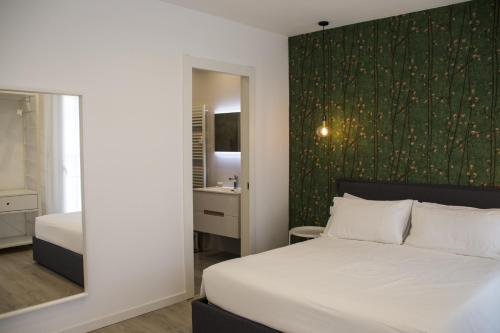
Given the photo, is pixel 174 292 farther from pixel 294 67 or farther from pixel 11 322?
pixel 294 67

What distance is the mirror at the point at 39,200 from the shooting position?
2.89 m

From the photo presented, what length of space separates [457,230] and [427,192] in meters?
0.60

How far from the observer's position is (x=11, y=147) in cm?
288

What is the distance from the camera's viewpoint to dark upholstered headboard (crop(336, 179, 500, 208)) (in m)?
3.58

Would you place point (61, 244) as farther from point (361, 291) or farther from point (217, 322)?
point (361, 291)

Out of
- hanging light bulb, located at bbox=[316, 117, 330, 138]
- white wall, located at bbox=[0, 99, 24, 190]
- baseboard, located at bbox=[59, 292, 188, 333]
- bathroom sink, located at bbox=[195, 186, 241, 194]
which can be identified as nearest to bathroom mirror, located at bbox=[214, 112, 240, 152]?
bathroom sink, located at bbox=[195, 186, 241, 194]

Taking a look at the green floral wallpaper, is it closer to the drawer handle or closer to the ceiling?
the ceiling

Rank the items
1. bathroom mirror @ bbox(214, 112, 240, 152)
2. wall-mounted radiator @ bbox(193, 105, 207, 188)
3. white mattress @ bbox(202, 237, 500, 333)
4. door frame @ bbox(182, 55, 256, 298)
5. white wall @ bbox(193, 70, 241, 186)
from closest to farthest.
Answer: white mattress @ bbox(202, 237, 500, 333)
door frame @ bbox(182, 55, 256, 298)
bathroom mirror @ bbox(214, 112, 240, 152)
white wall @ bbox(193, 70, 241, 186)
wall-mounted radiator @ bbox(193, 105, 207, 188)

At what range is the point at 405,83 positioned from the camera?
4.06 m

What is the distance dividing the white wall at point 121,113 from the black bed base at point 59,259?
8cm

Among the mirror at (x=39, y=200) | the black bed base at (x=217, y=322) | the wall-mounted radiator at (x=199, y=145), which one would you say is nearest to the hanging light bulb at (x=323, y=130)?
the wall-mounted radiator at (x=199, y=145)

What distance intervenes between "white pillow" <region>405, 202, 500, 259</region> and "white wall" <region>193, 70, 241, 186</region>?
2.41 meters

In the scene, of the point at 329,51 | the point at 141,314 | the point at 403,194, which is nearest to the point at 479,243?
the point at 403,194

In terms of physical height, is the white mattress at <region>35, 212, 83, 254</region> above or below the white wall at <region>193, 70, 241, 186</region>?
below
